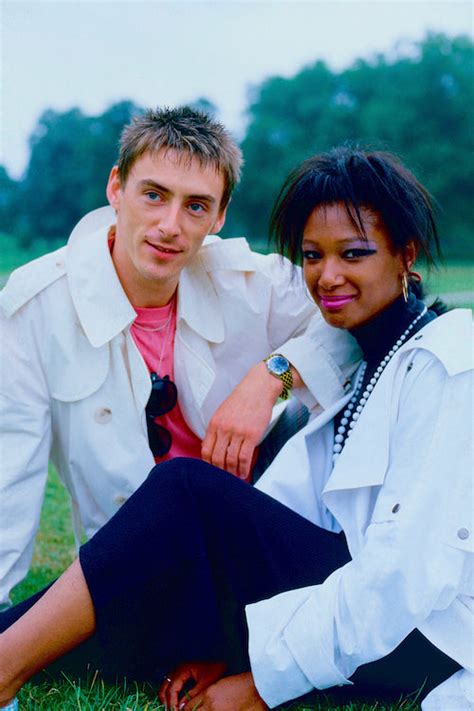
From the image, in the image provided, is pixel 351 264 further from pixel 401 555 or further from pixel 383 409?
pixel 401 555

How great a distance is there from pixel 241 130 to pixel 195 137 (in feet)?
158

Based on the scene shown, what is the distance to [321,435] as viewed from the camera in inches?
125

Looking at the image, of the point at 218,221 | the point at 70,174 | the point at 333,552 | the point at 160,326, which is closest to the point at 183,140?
the point at 218,221

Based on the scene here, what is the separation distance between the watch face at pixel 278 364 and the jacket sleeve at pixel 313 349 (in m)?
0.02

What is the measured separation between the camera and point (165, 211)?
3.46m

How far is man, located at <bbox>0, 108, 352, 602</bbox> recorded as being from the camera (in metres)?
3.34

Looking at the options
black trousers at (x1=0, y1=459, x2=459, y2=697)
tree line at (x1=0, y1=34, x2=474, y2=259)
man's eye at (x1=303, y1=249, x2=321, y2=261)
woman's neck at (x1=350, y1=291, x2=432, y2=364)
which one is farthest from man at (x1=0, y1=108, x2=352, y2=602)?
tree line at (x1=0, y1=34, x2=474, y2=259)

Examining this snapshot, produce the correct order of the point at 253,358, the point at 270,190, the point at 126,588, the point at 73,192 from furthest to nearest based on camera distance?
1. the point at 73,192
2. the point at 270,190
3. the point at 253,358
4. the point at 126,588

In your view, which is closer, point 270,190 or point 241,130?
point 270,190

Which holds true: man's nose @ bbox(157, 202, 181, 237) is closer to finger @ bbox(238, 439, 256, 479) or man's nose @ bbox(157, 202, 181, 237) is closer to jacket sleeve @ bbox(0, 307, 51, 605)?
jacket sleeve @ bbox(0, 307, 51, 605)

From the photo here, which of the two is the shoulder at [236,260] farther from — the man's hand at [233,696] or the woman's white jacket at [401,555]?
the man's hand at [233,696]

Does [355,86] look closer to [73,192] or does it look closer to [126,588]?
[73,192]

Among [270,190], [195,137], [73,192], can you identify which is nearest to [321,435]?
[195,137]

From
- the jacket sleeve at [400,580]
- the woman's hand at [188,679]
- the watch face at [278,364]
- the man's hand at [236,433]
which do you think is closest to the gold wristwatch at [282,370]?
the watch face at [278,364]
